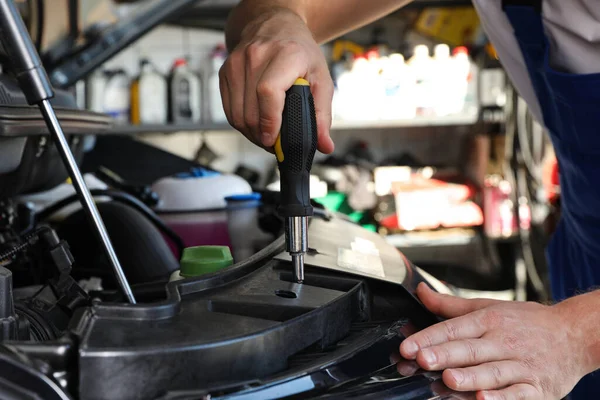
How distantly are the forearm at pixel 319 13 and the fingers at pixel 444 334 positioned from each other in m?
0.45

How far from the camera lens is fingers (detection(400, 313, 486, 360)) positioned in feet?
1.88

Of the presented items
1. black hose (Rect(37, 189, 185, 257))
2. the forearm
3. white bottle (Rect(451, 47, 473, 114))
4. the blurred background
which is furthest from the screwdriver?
white bottle (Rect(451, 47, 473, 114))

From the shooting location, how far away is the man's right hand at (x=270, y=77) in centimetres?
66

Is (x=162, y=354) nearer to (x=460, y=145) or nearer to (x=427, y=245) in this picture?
(x=427, y=245)

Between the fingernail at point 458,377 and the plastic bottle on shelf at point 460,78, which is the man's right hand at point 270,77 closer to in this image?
the fingernail at point 458,377

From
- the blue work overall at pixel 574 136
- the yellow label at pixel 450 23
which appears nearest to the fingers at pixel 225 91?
the blue work overall at pixel 574 136

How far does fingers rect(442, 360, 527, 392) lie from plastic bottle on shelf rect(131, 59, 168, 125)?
2.63 m

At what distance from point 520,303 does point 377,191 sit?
2484mm

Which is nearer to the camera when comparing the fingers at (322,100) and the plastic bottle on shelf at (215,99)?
the fingers at (322,100)

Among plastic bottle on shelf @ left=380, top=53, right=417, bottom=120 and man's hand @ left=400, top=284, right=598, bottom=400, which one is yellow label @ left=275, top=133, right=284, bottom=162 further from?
plastic bottle on shelf @ left=380, top=53, right=417, bottom=120

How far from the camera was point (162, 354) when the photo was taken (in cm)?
46

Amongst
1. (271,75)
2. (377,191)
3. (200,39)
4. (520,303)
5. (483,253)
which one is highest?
(200,39)

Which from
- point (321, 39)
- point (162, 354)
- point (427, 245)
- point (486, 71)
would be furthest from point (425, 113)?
point (162, 354)

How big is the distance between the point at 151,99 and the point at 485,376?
268cm
